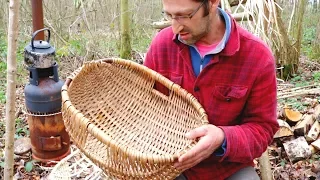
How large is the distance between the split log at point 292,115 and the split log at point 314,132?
0.11 meters

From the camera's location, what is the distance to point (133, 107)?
1794 millimetres

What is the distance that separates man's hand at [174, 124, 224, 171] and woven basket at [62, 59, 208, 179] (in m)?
0.15

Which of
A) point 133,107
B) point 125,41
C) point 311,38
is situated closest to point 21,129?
point 133,107

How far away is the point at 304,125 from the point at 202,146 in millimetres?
1525

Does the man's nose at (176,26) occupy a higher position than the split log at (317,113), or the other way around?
the man's nose at (176,26)

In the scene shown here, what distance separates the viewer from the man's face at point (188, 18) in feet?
4.26

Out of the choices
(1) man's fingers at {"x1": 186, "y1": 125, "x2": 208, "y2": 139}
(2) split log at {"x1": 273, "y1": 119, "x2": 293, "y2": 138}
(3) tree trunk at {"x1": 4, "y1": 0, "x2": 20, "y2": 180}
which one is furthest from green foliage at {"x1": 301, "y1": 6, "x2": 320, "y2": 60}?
(3) tree trunk at {"x1": 4, "y1": 0, "x2": 20, "y2": 180}

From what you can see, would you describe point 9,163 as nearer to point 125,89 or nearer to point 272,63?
point 125,89

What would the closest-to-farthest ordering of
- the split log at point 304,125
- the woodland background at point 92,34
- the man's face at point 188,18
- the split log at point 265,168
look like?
the man's face at point 188,18, the split log at point 265,168, the split log at point 304,125, the woodland background at point 92,34

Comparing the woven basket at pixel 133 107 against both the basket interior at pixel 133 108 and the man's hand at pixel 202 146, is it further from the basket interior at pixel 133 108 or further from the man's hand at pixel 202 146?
the man's hand at pixel 202 146

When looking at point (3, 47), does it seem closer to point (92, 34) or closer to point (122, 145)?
point (92, 34)

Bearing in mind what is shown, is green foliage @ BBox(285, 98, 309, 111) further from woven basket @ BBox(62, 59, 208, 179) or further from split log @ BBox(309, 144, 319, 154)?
woven basket @ BBox(62, 59, 208, 179)

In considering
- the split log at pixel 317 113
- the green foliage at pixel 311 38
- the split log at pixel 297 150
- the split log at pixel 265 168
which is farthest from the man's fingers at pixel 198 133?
the green foliage at pixel 311 38

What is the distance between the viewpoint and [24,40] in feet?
18.2
